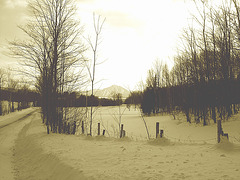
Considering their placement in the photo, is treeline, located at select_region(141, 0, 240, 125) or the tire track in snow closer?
the tire track in snow

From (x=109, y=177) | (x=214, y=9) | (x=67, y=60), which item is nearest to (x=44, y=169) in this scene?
(x=109, y=177)

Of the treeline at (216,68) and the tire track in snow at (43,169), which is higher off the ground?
the treeline at (216,68)

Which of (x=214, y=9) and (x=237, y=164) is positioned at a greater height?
(x=214, y=9)

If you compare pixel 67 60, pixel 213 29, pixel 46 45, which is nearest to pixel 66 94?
pixel 67 60

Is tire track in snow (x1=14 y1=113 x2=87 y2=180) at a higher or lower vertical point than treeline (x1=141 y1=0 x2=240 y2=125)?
lower

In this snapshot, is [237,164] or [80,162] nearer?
[237,164]

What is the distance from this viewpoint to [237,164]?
14.7 feet

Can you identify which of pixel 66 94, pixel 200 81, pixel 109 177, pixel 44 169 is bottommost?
pixel 44 169

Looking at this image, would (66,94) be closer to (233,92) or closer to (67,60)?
(67,60)

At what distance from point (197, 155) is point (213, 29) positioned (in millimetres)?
11515

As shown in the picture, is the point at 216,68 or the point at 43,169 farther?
the point at 216,68

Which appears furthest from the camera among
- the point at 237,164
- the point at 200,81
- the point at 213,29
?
the point at 200,81

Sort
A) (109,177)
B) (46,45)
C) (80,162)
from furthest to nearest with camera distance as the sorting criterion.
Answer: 1. (46,45)
2. (80,162)
3. (109,177)

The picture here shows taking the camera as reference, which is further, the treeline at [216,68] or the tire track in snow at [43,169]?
the treeline at [216,68]
